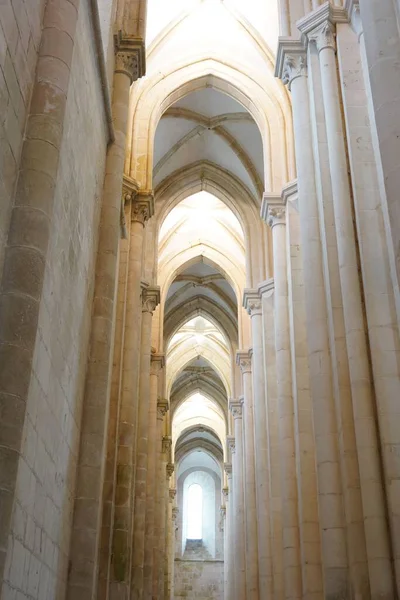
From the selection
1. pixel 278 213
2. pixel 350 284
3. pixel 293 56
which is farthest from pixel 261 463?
pixel 293 56

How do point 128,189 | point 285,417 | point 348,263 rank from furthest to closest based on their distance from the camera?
point 128,189 → point 285,417 → point 348,263

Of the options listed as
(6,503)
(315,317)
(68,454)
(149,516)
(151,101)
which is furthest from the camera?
(149,516)

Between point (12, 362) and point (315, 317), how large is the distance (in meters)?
4.74

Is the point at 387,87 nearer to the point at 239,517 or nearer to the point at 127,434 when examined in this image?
the point at 127,434

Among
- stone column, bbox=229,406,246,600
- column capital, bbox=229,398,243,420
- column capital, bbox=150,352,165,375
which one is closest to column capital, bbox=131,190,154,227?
column capital, bbox=150,352,165,375

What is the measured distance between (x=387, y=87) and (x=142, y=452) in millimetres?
12462

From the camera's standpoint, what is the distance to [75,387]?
7.98 meters

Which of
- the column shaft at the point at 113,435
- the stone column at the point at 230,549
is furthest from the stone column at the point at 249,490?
the column shaft at the point at 113,435

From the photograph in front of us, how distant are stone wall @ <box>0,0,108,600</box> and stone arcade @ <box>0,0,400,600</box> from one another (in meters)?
0.04

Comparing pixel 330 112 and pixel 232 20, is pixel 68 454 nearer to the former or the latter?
pixel 330 112

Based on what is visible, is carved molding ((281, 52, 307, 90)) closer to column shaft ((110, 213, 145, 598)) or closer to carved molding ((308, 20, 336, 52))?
carved molding ((308, 20, 336, 52))

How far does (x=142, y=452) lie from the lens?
17109 mm

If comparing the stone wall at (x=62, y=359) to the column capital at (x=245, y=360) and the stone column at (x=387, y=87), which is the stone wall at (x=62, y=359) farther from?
the column capital at (x=245, y=360)

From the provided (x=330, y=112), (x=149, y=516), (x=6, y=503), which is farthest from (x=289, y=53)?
(x=149, y=516)
